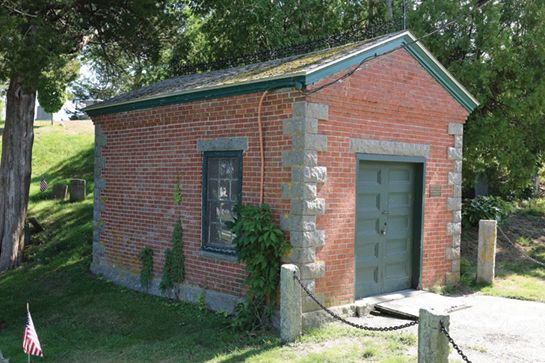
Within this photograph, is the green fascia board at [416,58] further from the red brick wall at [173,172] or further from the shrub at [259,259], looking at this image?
the shrub at [259,259]

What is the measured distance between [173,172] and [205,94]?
5.56 ft

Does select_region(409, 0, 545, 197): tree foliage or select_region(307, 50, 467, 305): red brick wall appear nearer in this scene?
select_region(307, 50, 467, 305): red brick wall

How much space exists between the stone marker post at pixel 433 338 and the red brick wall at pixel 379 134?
2776 millimetres

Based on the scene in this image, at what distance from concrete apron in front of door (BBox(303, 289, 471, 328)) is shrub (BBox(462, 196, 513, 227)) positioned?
4.92 metres

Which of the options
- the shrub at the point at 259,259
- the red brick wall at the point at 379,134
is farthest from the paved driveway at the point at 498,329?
the shrub at the point at 259,259

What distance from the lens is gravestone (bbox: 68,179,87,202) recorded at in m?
18.7

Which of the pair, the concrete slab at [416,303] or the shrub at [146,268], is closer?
the concrete slab at [416,303]

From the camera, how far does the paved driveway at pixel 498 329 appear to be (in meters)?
6.70

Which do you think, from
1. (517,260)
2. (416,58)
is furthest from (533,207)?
(416,58)

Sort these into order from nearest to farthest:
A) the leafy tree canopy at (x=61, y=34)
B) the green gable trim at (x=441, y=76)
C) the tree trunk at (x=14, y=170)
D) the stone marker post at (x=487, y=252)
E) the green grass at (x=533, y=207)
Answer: the green gable trim at (x=441, y=76) → the stone marker post at (x=487, y=252) → the leafy tree canopy at (x=61, y=34) → the tree trunk at (x=14, y=170) → the green grass at (x=533, y=207)

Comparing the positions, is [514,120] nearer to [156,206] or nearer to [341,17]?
[341,17]

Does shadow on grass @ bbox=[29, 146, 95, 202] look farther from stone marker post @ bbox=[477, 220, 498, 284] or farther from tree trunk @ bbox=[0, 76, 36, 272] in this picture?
stone marker post @ bbox=[477, 220, 498, 284]

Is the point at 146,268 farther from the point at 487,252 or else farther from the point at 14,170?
the point at 487,252

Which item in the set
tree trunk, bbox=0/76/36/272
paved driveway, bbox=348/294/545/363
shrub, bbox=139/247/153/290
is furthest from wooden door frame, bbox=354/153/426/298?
tree trunk, bbox=0/76/36/272
